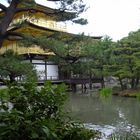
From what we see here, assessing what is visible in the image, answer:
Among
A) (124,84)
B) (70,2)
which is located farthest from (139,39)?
(70,2)

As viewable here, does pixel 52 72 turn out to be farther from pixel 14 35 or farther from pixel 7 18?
pixel 7 18

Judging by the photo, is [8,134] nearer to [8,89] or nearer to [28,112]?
[28,112]

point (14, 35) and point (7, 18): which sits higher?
point (7, 18)

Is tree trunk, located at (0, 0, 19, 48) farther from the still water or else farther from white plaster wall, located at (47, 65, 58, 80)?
Result: white plaster wall, located at (47, 65, 58, 80)

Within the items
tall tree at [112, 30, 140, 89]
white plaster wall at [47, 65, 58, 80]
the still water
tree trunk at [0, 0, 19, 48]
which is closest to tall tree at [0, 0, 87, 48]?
tree trunk at [0, 0, 19, 48]

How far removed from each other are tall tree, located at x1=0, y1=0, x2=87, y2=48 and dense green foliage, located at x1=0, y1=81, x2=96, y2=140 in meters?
3.42

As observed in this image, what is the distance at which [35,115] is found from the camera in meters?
2.51

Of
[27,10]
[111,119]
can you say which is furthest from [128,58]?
[27,10]

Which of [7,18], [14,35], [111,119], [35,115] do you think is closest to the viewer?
[35,115]

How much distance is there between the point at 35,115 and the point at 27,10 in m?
4.22

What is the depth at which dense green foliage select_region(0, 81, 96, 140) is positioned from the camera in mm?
2373

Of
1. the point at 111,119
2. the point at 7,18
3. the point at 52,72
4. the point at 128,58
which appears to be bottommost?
the point at 111,119

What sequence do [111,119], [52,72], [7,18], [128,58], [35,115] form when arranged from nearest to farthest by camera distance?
[35,115] < [7,18] < [111,119] < [128,58] < [52,72]

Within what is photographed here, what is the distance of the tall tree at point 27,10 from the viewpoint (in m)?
5.90
